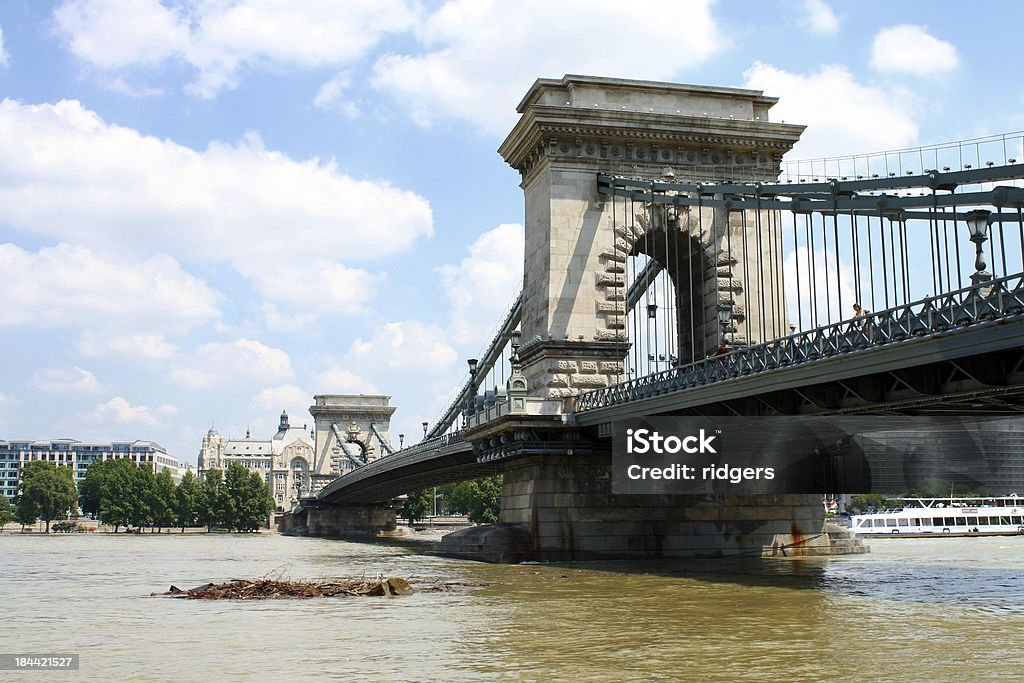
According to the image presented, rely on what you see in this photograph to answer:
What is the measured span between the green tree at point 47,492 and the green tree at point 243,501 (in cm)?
1922

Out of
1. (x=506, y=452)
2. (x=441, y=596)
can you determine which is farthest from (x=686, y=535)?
(x=441, y=596)

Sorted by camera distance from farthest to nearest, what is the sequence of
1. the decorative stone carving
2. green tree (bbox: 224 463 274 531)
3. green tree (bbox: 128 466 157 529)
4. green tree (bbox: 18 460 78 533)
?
green tree (bbox: 224 463 274 531)
green tree (bbox: 128 466 157 529)
green tree (bbox: 18 460 78 533)
the decorative stone carving

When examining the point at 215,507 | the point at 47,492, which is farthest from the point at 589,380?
the point at 47,492

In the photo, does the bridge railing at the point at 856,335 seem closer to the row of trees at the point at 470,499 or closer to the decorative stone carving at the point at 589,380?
the decorative stone carving at the point at 589,380

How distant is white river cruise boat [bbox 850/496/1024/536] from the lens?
281 feet

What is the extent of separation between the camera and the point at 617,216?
44844 millimetres

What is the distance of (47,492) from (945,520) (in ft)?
331

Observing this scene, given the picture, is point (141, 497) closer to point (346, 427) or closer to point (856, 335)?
point (346, 427)

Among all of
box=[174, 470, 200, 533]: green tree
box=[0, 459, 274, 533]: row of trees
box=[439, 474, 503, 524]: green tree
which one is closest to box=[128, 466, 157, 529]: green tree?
box=[0, 459, 274, 533]: row of trees

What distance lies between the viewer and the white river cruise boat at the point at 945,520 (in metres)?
85.6

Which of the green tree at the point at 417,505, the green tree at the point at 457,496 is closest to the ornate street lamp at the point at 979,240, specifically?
the green tree at the point at 457,496

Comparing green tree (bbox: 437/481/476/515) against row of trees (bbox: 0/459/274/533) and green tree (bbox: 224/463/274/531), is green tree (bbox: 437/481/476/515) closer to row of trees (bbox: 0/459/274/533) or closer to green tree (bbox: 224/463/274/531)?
green tree (bbox: 224/463/274/531)

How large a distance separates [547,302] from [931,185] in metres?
19.6

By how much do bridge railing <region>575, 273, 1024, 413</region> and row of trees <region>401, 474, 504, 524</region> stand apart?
77.1 metres
